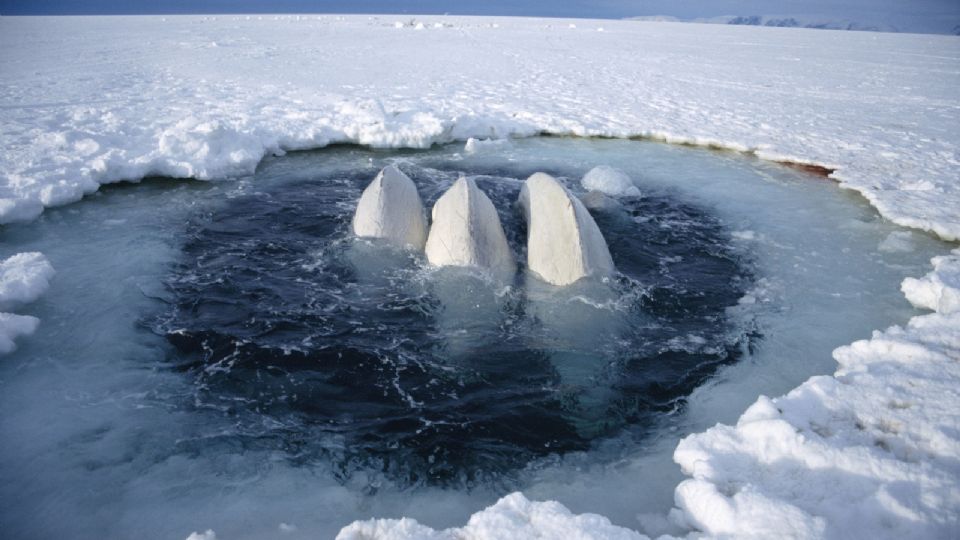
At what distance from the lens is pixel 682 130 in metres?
14.3

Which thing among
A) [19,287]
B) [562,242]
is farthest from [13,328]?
[562,242]

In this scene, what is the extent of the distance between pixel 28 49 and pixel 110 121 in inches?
779

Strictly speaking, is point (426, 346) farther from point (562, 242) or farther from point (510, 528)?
point (510, 528)

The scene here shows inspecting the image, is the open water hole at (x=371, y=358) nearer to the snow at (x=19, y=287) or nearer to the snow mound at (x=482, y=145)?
the snow at (x=19, y=287)

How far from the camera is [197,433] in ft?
14.6

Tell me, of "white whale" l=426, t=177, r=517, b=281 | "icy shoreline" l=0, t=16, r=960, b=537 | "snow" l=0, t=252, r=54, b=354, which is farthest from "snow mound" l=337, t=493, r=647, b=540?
"snow" l=0, t=252, r=54, b=354

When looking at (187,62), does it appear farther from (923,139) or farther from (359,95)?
(923,139)

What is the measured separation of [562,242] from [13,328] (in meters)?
5.79

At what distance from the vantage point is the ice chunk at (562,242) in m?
6.38

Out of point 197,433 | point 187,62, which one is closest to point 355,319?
point 197,433

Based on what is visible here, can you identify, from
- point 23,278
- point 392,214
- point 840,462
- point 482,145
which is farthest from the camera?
point 482,145

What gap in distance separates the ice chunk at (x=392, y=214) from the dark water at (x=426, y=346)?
237 millimetres

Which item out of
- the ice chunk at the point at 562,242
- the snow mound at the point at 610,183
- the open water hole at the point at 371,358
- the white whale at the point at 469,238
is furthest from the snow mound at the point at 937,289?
the white whale at the point at 469,238

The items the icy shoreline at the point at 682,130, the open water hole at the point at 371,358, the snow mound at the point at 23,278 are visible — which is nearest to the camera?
the icy shoreline at the point at 682,130
